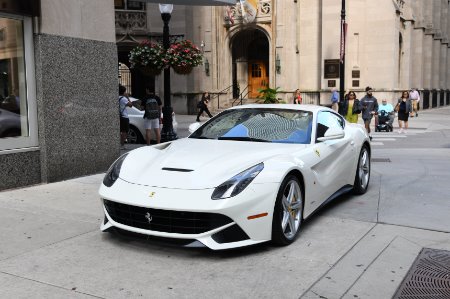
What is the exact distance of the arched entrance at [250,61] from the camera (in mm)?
32656

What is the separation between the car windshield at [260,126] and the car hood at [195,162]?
0.23 m

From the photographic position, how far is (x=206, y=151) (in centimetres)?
547

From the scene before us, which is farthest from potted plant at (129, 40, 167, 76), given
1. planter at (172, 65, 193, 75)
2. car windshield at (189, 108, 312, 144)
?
car windshield at (189, 108, 312, 144)

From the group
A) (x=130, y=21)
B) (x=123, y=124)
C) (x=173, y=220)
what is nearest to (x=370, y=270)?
(x=173, y=220)

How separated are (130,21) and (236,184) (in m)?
28.2

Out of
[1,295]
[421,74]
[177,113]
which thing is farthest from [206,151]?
[421,74]

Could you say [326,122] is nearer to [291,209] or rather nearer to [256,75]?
[291,209]

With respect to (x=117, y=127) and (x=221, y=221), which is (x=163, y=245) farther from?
(x=117, y=127)

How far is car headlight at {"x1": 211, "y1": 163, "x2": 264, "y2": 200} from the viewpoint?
4512 mm

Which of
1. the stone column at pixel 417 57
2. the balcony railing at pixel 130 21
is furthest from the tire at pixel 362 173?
the stone column at pixel 417 57

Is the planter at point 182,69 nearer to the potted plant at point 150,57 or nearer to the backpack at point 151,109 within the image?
the potted plant at point 150,57

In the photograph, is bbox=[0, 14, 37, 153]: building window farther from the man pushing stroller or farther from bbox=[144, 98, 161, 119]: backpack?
the man pushing stroller

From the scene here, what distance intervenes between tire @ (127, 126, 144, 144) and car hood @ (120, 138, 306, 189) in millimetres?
9236

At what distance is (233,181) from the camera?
4.64 metres
